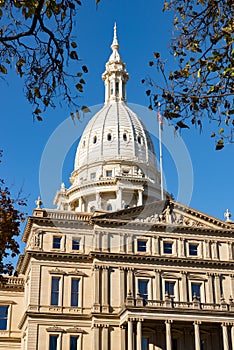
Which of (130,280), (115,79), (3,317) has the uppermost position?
(115,79)

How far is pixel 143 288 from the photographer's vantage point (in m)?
53.8

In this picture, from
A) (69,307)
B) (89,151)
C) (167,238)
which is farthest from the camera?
(89,151)

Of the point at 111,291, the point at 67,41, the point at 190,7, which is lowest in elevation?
the point at 67,41

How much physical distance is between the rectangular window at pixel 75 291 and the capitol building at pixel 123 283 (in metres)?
0.09

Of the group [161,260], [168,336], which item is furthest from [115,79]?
[168,336]

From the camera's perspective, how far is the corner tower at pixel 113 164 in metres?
75.0

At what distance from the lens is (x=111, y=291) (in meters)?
52.7

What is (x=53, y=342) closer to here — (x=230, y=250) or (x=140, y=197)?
(x=230, y=250)

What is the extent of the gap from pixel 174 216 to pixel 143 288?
7673 mm

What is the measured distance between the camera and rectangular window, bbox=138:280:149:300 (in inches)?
2098

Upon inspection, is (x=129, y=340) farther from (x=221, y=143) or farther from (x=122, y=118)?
(x=122, y=118)

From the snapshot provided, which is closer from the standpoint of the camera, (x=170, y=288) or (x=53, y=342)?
(x=53, y=342)

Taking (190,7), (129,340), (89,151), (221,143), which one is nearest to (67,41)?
(190,7)

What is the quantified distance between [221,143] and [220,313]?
4031cm
